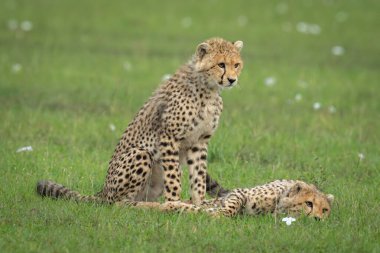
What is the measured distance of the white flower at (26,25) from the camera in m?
18.1

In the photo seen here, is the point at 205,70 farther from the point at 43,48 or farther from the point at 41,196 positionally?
the point at 43,48

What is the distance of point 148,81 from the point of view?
46.8 ft

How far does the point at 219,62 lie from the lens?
25.9 feet

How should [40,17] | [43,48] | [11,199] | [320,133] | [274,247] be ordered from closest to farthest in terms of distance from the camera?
[274,247] → [11,199] → [320,133] → [43,48] → [40,17]

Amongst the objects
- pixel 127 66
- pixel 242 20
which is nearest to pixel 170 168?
pixel 127 66

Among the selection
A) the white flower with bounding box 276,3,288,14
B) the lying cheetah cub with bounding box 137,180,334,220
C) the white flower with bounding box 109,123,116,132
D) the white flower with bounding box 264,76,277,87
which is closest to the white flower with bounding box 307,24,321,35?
the white flower with bounding box 276,3,288,14

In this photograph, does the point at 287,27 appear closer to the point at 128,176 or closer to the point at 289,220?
the point at 128,176

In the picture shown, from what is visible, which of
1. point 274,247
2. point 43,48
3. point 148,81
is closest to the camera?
point 274,247

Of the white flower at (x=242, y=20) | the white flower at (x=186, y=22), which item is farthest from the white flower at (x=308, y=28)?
the white flower at (x=186, y=22)

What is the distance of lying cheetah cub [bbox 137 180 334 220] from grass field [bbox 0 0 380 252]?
176 millimetres

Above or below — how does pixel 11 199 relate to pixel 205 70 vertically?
below

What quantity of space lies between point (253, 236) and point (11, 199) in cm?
201

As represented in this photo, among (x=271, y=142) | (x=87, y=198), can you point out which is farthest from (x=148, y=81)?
(x=87, y=198)

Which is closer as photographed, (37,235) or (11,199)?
(37,235)
